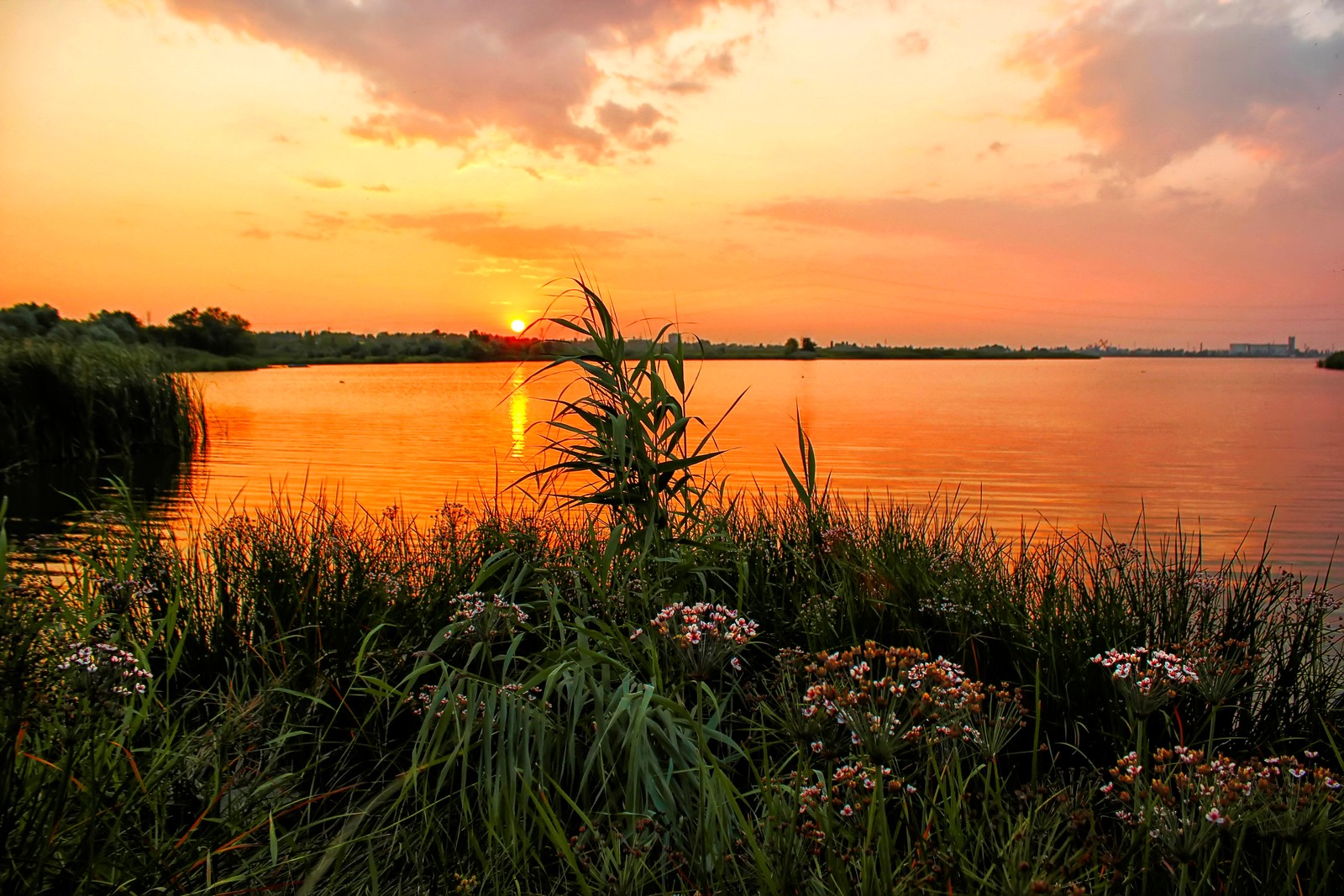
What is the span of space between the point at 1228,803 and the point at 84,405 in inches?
918

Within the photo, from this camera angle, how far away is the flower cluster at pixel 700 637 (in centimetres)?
330

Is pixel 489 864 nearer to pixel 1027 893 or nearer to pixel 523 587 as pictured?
pixel 1027 893

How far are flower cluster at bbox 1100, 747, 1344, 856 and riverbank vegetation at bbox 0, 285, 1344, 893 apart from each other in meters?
0.02

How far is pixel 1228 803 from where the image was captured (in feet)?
7.39

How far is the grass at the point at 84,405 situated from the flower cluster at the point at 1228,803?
72.5 feet

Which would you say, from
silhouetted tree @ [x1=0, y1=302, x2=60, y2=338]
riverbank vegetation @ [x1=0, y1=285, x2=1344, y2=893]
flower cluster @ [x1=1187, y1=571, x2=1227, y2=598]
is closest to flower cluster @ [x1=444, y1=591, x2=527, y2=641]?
riverbank vegetation @ [x1=0, y1=285, x2=1344, y2=893]

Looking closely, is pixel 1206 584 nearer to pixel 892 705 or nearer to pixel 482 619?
pixel 892 705

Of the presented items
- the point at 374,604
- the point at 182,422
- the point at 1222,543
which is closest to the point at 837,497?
the point at 374,604

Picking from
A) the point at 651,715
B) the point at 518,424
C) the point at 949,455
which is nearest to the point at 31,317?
the point at 518,424

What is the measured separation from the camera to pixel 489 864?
284cm

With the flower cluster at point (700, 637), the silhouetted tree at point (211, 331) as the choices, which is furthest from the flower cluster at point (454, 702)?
the silhouetted tree at point (211, 331)

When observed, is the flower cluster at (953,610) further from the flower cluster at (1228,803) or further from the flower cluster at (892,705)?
the flower cluster at (1228,803)

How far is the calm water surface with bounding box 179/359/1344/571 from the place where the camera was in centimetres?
1448

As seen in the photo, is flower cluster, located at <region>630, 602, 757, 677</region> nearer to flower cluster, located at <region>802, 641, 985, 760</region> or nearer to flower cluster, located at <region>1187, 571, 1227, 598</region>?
flower cluster, located at <region>802, 641, 985, 760</region>
